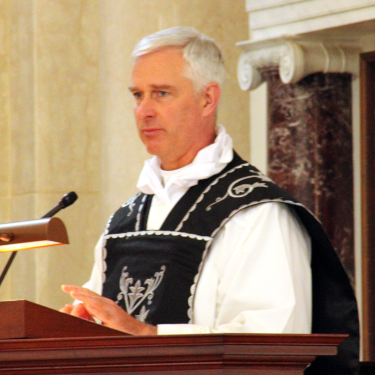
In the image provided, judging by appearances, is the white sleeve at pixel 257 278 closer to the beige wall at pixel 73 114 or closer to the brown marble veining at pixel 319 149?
the brown marble veining at pixel 319 149

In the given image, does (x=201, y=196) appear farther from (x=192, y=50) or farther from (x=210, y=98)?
(x=192, y=50)

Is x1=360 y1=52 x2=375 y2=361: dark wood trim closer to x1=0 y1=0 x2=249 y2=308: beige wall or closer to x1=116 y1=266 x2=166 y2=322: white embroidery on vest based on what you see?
x1=0 y1=0 x2=249 y2=308: beige wall

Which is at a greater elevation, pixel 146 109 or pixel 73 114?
pixel 73 114

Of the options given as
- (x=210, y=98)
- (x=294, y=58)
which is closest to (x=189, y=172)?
(x=210, y=98)

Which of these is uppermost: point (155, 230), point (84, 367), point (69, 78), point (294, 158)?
point (69, 78)

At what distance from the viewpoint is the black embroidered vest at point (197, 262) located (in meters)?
3.44

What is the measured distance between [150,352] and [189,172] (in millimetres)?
1669

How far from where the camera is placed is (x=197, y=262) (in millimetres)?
3514

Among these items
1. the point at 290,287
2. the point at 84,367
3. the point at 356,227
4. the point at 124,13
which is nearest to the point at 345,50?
the point at 356,227

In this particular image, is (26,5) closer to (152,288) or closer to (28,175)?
(28,175)

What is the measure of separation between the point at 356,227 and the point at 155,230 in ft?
8.41

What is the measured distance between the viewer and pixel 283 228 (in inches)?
134

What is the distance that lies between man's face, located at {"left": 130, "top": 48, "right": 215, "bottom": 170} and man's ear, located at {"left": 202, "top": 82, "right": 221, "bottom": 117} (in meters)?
0.01

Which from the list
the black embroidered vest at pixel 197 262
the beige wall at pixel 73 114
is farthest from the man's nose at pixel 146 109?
the beige wall at pixel 73 114
